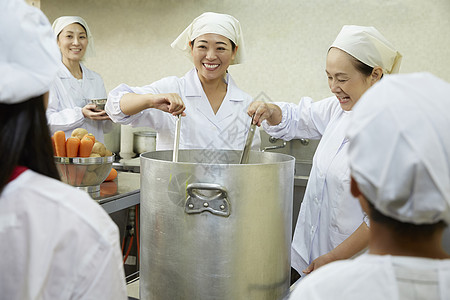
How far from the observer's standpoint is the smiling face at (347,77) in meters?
1.27

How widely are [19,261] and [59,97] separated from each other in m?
1.90

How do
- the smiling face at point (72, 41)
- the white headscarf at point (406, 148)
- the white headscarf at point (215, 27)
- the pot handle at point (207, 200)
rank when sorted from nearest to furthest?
the white headscarf at point (406, 148) → the pot handle at point (207, 200) → the white headscarf at point (215, 27) → the smiling face at point (72, 41)

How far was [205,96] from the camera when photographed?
1.67m

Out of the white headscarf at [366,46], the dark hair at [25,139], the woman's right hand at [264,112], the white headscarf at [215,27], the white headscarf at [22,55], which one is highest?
the white headscarf at [215,27]

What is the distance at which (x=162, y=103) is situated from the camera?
136cm

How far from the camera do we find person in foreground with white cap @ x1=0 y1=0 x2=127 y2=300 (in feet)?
1.73

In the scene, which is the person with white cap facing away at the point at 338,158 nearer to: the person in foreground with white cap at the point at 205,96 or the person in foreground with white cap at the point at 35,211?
the person in foreground with white cap at the point at 205,96

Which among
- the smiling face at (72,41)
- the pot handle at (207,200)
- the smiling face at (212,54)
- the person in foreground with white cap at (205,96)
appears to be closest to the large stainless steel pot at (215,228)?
the pot handle at (207,200)

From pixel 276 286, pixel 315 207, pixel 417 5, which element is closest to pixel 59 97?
pixel 315 207

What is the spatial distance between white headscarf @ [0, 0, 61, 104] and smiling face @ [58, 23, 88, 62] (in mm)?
2115

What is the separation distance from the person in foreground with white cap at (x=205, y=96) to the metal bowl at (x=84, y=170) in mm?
175

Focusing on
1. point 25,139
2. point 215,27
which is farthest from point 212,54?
point 25,139

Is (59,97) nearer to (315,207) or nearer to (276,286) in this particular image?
(315,207)

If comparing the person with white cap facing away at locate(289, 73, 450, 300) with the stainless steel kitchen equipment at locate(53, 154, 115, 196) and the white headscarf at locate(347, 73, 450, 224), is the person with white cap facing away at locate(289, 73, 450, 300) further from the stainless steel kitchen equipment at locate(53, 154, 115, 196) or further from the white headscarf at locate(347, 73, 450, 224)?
the stainless steel kitchen equipment at locate(53, 154, 115, 196)
